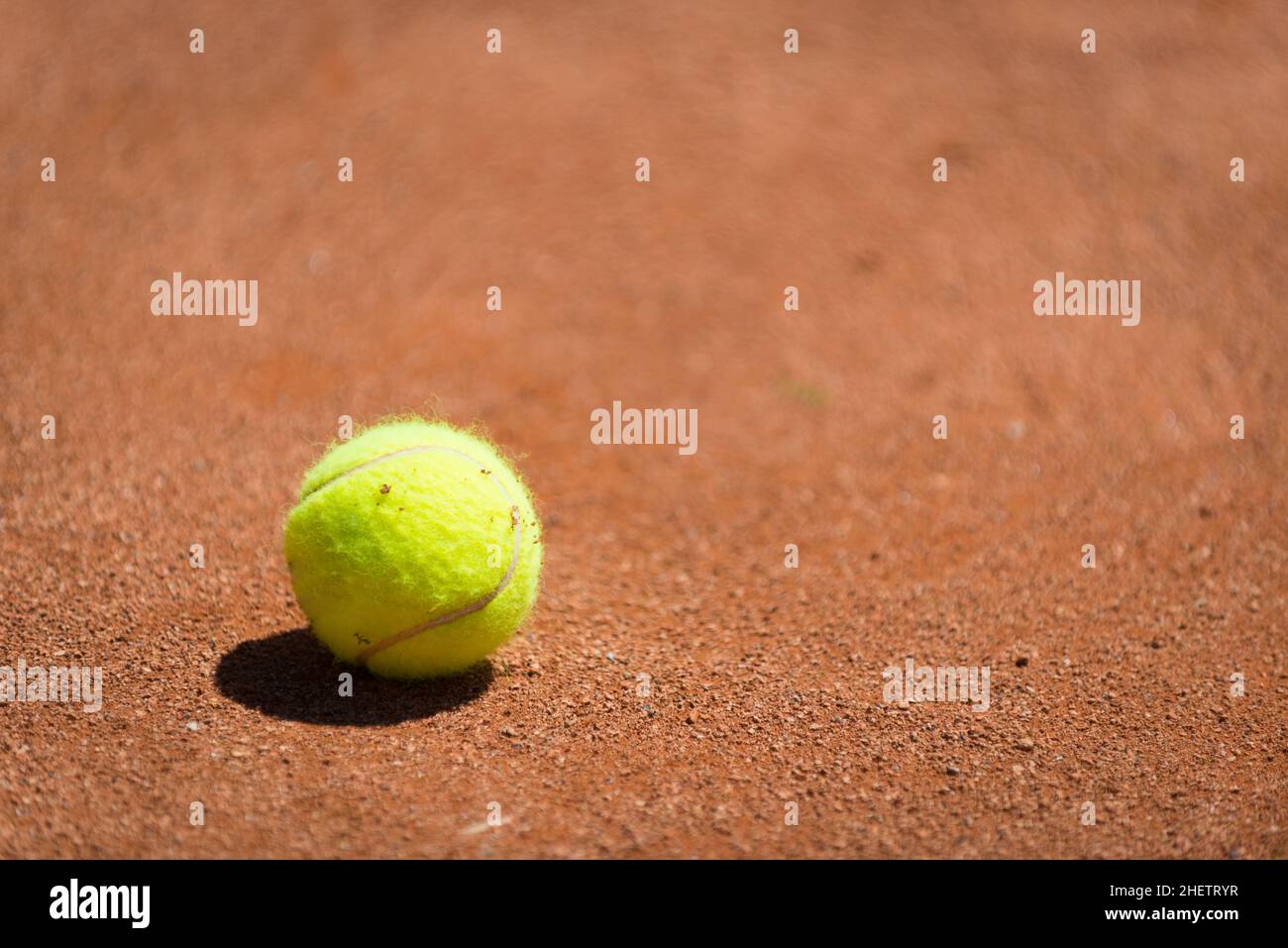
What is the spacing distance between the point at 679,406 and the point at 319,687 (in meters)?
3.82

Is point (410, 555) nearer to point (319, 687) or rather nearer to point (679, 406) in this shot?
point (319, 687)

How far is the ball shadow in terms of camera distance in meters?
4.61

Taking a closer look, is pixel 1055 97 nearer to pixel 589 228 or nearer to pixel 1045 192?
pixel 1045 192

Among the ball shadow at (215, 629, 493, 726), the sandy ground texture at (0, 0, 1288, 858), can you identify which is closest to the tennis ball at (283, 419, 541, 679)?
the ball shadow at (215, 629, 493, 726)

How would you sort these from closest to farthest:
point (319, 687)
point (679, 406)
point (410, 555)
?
point (410, 555)
point (319, 687)
point (679, 406)

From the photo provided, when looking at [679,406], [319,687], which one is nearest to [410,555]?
[319,687]

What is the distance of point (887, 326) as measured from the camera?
8.69 metres

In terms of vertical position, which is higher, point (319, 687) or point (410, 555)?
point (410, 555)

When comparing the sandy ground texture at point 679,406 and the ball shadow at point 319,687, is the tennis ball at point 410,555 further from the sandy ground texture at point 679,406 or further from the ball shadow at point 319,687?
the sandy ground texture at point 679,406

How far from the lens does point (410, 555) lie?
451 centimetres

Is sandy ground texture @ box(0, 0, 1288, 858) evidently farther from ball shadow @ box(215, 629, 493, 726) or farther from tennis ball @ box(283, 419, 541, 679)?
tennis ball @ box(283, 419, 541, 679)

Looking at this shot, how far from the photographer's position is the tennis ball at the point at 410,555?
4.54m

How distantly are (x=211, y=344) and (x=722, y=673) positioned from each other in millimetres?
4410

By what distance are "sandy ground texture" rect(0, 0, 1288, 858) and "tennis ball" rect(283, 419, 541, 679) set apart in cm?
26
